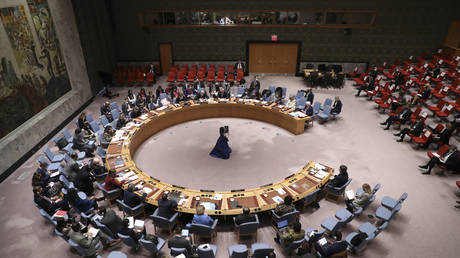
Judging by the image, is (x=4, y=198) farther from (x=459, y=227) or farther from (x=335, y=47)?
(x=335, y=47)

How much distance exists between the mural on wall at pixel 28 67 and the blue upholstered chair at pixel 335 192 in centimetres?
1134

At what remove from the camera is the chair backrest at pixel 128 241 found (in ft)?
21.4

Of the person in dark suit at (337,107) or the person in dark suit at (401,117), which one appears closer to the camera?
the person in dark suit at (401,117)

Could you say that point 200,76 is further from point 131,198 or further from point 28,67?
point 131,198

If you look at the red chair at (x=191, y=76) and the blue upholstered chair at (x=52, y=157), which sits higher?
the red chair at (x=191, y=76)

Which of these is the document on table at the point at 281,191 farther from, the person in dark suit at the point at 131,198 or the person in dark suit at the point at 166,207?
the person in dark suit at the point at 131,198

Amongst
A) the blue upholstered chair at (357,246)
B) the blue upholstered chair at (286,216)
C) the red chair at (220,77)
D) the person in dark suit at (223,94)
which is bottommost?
the blue upholstered chair at (357,246)

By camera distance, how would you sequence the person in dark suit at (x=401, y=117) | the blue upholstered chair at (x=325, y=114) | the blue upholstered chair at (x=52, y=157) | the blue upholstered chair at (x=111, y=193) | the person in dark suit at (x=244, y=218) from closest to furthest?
the person in dark suit at (x=244, y=218), the blue upholstered chair at (x=111, y=193), the blue upholstered chair at (x=52, y=157), the person in dark suit at (x=401, y=117), the blue upholstered chair at (x=325, y=114)

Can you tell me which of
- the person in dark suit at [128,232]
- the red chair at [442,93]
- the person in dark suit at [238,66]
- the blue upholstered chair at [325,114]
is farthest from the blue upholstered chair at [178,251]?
the person in dark suit at [238,66]

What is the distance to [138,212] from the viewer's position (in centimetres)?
783

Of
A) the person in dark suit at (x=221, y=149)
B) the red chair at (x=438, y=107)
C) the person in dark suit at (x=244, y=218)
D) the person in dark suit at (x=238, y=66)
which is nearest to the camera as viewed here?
the person in dark suit at (x=244, y=218)

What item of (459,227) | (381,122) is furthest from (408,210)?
(381,122)

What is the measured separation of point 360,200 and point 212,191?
13.5ft

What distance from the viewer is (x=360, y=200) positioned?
7.78 metres
